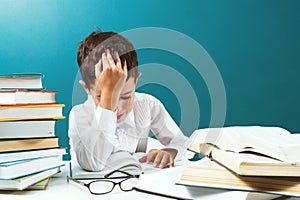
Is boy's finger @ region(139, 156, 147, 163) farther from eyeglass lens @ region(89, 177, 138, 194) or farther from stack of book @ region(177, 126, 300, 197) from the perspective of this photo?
stack of book @ region(177, 126, 300, 197)

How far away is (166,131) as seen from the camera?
1.15 meters

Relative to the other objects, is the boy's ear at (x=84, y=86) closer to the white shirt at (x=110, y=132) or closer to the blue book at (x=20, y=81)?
the white shirt at (x=110, y=132)

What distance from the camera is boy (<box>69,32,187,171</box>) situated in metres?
0.98

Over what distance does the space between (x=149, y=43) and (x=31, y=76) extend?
1.37ft

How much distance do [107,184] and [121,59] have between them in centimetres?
32

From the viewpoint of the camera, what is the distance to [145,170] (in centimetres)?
94

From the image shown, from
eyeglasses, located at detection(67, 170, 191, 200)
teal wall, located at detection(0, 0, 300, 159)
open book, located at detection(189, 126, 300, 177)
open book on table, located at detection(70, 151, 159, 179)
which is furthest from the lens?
teal wall, located at detection(0, 0, 300, 159)

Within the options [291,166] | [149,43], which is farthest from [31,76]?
[291,166]

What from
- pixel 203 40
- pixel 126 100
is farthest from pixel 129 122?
pixel 203 40

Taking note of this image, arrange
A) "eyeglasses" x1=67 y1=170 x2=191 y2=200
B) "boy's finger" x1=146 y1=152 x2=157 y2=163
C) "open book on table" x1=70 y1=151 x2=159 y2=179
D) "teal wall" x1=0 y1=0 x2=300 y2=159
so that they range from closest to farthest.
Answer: "eyeglasses" x1=67 y1=170 x2=191 y2=200 < "open book on table" x1=70 y1=151 x2=159 y2=179 < "boy's finger" x1=146 y1=152 x2=157 y2=163 < "teal wall" x1=0 y1=0 x2=300 y2=159

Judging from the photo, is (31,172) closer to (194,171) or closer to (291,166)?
(194,171)

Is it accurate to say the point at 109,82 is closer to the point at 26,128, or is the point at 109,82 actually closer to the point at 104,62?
the point at 104,62

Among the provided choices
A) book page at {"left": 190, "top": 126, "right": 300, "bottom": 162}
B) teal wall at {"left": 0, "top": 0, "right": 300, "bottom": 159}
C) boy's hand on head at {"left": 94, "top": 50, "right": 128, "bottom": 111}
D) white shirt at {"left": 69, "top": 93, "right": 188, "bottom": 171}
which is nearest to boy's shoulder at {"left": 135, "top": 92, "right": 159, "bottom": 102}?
white shirt at {"left": 69, "top": 93, "right": 188, "bottom": 171}

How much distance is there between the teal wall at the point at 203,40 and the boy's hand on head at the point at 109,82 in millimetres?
1003
